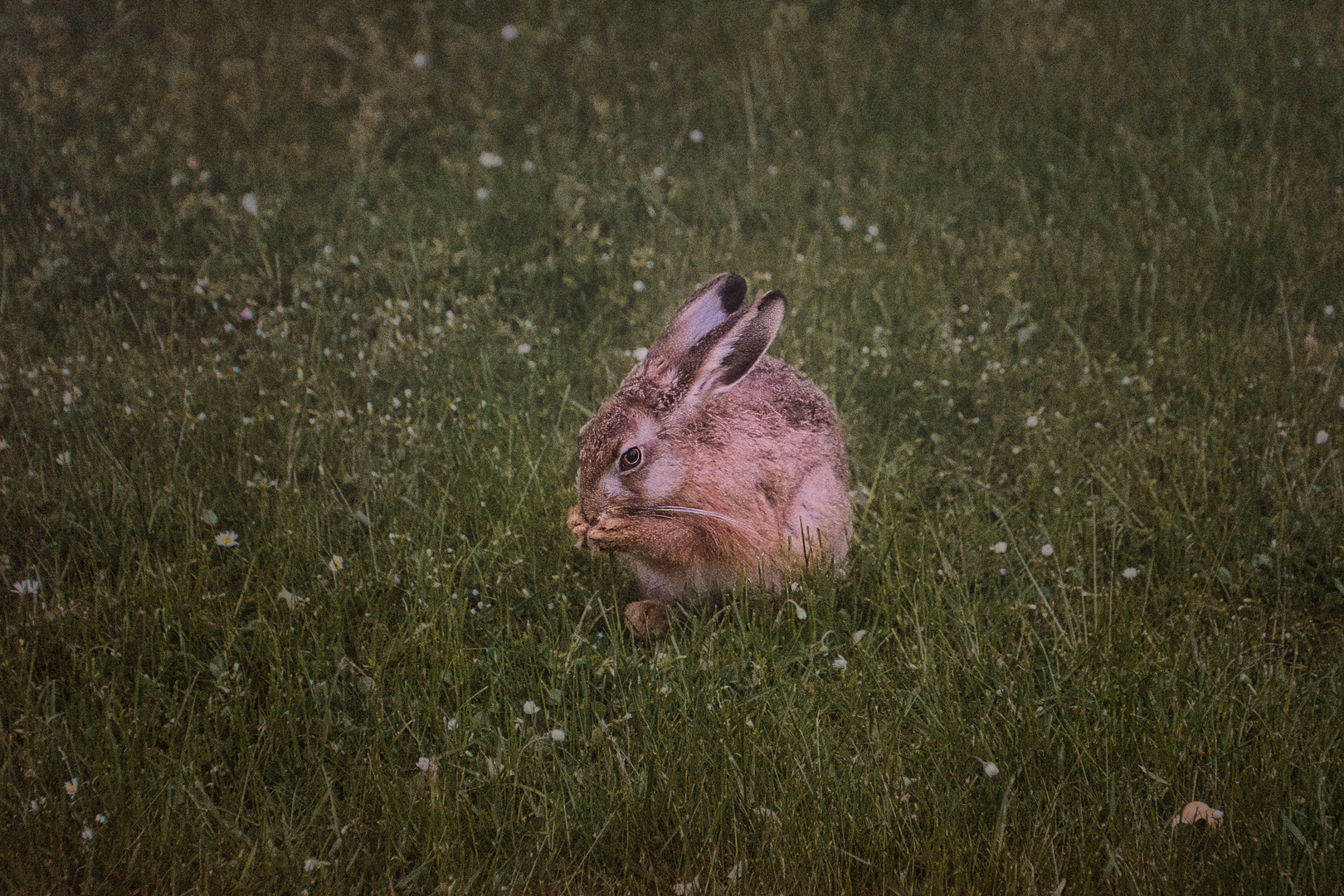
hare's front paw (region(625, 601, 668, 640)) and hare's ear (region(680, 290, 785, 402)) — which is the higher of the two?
hare's ear (region(680, 290, 785, 402))

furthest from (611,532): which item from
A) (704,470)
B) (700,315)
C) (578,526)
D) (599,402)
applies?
(599,402)

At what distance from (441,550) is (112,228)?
2.86 m

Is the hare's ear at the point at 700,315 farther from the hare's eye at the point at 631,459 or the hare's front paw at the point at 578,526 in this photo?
the hare's front paw at the point at 578,526

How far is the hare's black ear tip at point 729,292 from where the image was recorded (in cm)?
369

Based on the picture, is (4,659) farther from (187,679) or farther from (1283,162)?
(1283,162)

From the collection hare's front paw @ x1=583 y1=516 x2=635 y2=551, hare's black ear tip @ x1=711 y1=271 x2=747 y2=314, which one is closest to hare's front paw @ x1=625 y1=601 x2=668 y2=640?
hare's front paw @ x1=583 y1=516 x2=635 y2=551

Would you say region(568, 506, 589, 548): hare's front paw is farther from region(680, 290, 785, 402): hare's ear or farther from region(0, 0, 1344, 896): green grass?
region(680, 290, 785, 402): hare's ear

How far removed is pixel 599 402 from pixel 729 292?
3.41 feet

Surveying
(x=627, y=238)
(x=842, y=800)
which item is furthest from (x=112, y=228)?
(x=842, y=800)

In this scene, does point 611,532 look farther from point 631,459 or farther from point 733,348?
point 733,348

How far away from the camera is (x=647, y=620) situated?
3.57 metres

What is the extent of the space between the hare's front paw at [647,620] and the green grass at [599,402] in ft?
0.20

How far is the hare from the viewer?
343 cm

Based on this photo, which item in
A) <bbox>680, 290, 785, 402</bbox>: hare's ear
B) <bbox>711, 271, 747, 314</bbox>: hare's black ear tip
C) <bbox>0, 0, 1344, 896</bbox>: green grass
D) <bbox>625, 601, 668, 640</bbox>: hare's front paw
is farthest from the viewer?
<bbox>711, 271, 747, 314</bbox>: hare's black ear tip
